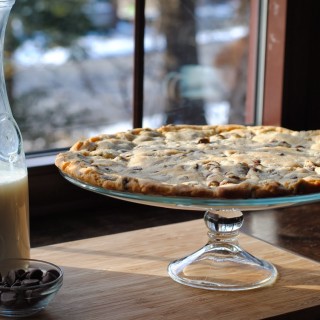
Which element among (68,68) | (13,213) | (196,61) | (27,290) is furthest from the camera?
(196,61)

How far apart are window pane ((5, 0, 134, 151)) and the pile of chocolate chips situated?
25.7 inches

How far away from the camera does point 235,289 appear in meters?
1.15

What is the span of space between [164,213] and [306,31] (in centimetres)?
51

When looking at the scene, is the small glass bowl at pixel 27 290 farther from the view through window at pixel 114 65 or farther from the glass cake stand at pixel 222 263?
the view through window at pixel 114 65

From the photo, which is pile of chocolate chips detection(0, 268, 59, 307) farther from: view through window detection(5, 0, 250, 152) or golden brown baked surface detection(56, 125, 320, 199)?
view through window detection(5, 0, 250, 152)

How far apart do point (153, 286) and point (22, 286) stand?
0.21 meters

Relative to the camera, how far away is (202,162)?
1.16 m

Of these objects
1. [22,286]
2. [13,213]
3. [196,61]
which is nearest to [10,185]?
[13,213]

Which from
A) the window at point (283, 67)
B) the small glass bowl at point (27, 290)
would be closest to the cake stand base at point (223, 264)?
the small glass bowl at point (27, 290)

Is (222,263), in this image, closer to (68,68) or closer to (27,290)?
(27,290)

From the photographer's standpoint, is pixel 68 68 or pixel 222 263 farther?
pixel 68 68

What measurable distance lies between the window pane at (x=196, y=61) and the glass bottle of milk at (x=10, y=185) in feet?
2.06

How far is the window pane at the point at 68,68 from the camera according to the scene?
1.62 meters

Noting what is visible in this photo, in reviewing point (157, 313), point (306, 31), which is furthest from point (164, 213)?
point (157, 313)
